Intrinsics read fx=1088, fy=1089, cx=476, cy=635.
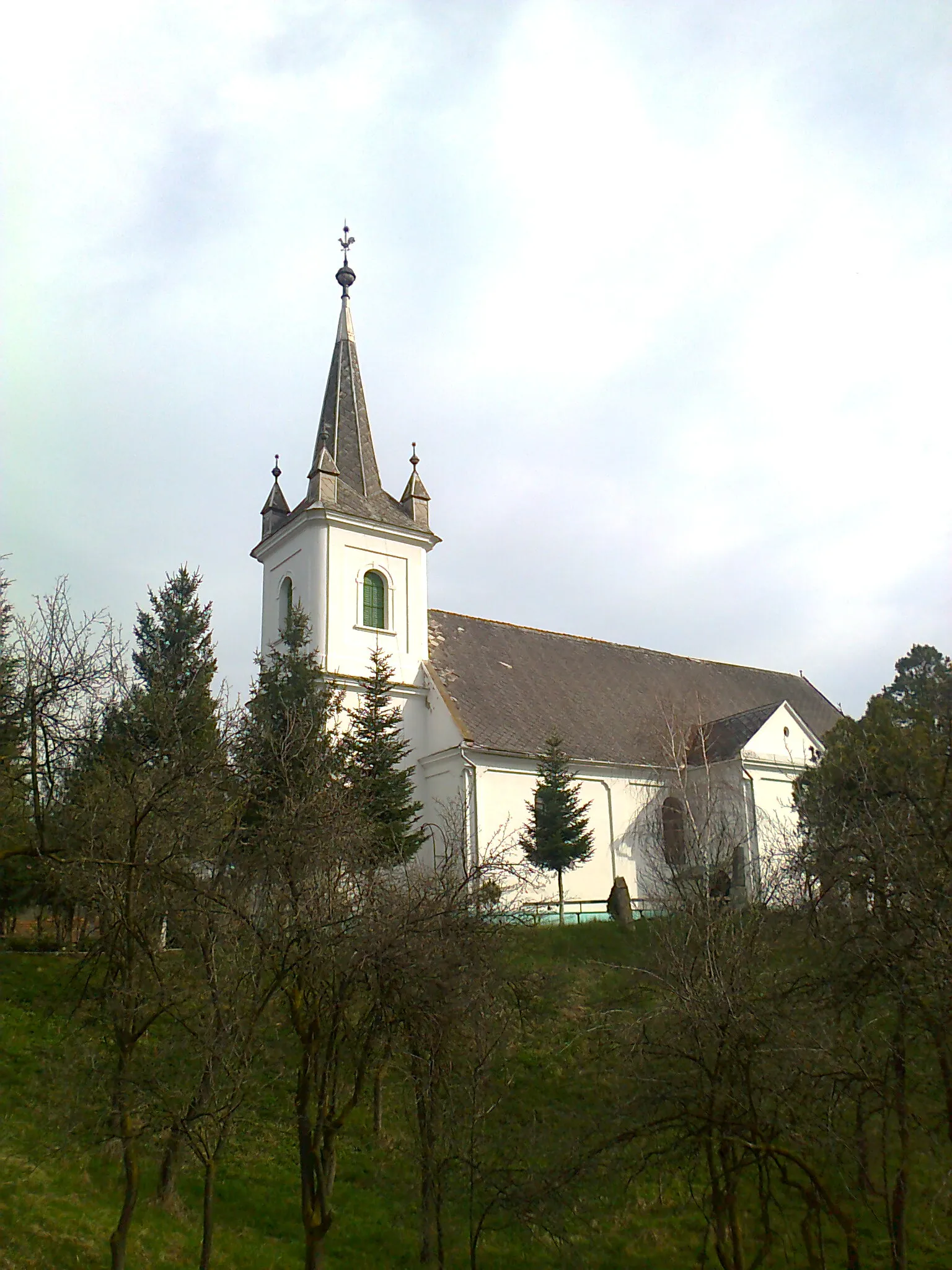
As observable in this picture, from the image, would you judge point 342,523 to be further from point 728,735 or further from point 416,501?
point 728,735

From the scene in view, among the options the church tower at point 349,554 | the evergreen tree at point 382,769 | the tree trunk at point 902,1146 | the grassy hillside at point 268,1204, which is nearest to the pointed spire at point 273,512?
the church tower at point 349,554

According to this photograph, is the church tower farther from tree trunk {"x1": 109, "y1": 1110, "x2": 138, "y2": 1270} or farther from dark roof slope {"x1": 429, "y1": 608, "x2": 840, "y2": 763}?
tree trunk {"x1": 109, "y1": 1110, "x2": 138, "y2": 1270}

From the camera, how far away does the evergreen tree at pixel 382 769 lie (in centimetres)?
2009

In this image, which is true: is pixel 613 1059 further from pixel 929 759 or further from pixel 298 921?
pixel 298 921

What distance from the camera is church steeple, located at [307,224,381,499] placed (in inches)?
1205

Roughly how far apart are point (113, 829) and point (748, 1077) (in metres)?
7.54

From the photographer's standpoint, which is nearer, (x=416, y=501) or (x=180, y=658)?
(x=180, y=658)

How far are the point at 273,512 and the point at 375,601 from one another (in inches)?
176

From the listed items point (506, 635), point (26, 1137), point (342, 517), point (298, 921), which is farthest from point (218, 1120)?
point (506, 635)

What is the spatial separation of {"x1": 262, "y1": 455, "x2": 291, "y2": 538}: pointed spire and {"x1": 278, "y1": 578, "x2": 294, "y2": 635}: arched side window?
1.81 metres

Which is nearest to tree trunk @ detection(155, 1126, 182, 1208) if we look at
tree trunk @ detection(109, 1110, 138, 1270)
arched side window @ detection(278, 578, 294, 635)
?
tree trunk @ detection(109, 1110, 138, 1270)

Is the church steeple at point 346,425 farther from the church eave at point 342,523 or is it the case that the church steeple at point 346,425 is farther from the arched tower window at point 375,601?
the arched tower window at point 375,601

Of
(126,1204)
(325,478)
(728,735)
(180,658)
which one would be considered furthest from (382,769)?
(728,735)

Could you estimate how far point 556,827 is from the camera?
81.8ft
